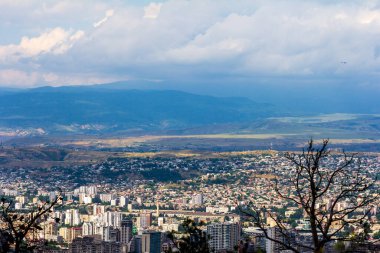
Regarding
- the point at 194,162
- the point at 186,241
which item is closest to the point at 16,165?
the point at 194,162

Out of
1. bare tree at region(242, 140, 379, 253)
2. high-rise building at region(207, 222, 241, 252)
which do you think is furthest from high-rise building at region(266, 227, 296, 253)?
high-rise building at region(207, 222, 241, 252)

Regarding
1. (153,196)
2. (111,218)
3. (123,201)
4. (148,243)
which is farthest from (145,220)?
(153,196)

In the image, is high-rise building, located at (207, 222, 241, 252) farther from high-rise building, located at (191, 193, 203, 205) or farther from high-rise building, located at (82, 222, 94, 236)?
high-rise building, located at (191, 193, 203, 205)

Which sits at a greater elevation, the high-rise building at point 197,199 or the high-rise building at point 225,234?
the high-rise building at point 197,199

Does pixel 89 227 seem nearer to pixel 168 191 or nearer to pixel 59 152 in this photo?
pixel 168 191

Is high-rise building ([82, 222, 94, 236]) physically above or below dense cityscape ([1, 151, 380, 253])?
below

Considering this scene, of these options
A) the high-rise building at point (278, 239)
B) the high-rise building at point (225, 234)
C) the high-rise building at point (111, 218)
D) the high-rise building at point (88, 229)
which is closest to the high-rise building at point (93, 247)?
the high-rise building at point (225, 234)

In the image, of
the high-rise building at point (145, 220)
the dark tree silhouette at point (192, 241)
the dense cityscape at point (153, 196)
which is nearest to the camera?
the dark tree silhouette at point (192, 241)

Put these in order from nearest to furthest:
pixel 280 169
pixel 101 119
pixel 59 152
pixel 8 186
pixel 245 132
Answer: pixel 8 186, pixel 280 169, pixel 59 152, pixel 245 132, pixel 101 119

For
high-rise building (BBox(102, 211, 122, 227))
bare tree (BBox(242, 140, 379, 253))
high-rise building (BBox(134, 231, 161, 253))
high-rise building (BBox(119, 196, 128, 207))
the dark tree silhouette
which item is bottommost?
high-rise building (BBox(134, 231, 161, 253))

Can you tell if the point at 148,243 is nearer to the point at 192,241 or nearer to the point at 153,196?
the point at 192,241

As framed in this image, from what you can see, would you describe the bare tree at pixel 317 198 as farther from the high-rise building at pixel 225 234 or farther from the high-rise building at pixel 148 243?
the high-rise building at pixel 148 243
